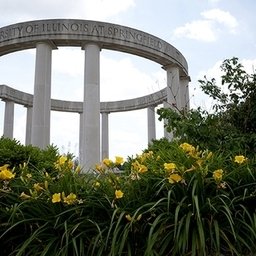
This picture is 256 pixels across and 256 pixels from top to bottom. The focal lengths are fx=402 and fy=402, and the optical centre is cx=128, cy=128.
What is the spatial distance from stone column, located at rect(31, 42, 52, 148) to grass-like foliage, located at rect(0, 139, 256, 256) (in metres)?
15.7

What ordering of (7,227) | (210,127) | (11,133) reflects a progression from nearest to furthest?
(7,227), (210,127), (11,133)

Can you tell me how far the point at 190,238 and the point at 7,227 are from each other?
6.22ft

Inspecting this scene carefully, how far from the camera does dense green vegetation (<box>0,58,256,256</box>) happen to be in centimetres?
364

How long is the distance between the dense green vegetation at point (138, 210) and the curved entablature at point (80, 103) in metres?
25.2

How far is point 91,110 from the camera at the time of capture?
64.0ft

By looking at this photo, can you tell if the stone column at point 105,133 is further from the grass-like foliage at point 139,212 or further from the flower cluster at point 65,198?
the flower cluster at point 65,198

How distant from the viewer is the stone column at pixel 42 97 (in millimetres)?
19781

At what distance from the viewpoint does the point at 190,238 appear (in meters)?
3.64

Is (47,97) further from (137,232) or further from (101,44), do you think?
(137,232)

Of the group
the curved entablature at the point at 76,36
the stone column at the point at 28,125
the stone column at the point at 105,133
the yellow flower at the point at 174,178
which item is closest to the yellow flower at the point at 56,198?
the yellow flower at the point at 174,178

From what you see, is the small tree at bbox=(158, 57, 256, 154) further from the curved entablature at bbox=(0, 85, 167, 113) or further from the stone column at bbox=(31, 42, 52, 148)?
the curved entablature at bbox=(0, 85, 167, 113)

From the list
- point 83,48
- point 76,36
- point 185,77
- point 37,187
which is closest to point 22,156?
point 37,187

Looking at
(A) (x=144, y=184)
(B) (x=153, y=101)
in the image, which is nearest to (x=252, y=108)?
(A) (x=144, y=184)

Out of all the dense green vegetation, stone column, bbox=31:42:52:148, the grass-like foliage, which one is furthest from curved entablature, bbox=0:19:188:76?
the grass-like foliage
